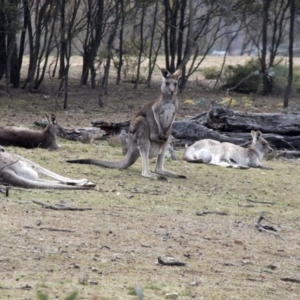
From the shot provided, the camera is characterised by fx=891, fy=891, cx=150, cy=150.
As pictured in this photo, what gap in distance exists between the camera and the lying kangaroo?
11031mm

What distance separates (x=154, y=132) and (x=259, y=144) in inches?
112

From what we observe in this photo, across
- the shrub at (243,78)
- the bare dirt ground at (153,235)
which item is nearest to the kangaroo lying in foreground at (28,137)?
the bare dirt ground at (153,235)

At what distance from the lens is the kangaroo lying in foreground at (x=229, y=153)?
12672 millimetres

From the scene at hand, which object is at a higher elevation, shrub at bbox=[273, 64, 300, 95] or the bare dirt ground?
shrub at bbox=[273, 64, 300, 95]

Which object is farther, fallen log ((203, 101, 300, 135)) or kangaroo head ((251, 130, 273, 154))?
fallen log ((203, 101, 300, 135))

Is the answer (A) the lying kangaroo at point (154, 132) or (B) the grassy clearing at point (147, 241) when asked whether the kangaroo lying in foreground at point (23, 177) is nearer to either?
(B) the grassy clearing at point (147, 241)

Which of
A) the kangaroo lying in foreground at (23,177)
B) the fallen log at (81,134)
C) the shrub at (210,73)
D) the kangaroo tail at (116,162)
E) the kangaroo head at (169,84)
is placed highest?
the kangaroo head at (169,84)

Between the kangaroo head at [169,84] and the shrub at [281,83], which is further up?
the kangaroo head at [169,84]

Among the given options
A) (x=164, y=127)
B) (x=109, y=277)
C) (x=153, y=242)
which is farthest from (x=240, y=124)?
(x=109, y=277)

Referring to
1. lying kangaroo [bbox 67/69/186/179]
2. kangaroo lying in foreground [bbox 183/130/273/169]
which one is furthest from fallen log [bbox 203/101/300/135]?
lying kangaroo [bbox 67/69/186/179]

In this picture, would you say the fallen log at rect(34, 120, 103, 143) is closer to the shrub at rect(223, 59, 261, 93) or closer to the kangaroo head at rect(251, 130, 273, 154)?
the kangaroo head at rect(251, 130, 273, 154)

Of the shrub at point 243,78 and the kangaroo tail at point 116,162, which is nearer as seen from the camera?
the kangaroo tail at point 116,162

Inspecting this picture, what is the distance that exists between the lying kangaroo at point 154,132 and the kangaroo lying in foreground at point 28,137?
1.58 metres

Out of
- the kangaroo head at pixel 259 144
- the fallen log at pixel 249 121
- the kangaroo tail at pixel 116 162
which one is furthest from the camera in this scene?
the fallen log at pixel 249 121
